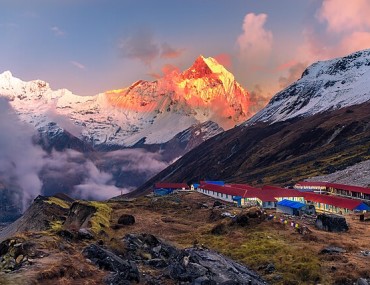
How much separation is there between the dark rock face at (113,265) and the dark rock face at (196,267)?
Result: 8.50 ft

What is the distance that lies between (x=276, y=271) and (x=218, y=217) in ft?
116

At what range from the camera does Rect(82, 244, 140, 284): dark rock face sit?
3085 cm

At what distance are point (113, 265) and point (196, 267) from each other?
713 cm

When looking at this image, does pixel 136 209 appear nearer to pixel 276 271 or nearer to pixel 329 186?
pixel 276 271

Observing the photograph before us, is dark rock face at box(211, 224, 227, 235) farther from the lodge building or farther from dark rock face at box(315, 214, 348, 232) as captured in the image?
the lodge building

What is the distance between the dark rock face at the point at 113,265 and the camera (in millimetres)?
30853

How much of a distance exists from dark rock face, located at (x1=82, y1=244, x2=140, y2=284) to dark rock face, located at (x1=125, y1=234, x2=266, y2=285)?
2.59 m

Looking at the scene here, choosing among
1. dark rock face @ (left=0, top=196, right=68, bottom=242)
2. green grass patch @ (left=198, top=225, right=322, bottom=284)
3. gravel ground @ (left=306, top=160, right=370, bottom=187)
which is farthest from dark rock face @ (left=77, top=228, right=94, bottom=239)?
gravel ground @ (left=306, top=160, right=370, bottom=187)

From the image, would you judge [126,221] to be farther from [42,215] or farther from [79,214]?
[42,215]

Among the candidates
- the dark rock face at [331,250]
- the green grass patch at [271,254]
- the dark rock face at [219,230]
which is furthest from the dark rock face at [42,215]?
the dark rock face at [331,250]

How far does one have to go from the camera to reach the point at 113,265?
33.4 m

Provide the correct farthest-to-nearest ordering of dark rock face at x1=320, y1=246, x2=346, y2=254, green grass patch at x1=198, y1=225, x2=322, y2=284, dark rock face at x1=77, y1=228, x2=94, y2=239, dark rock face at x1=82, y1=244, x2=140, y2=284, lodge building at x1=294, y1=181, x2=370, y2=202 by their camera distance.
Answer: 1. lodge building at x1=294, y1=181, x2=370, y2=202
2. dark rock face at x1=320, y1=246, x2=346, y2=254
3. dark rock face at x1=77, y1=228, x2=94, y2=239
4. green grass patch at x1=198, y1=225, x2=322, y2=284
5. dark rock face at x1=82, y1=244, x2=140, y2=284

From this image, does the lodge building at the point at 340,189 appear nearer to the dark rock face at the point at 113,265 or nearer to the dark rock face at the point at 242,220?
the dark rock face at the point at 242,220

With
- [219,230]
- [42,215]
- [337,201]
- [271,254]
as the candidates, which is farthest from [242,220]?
[337,201]
